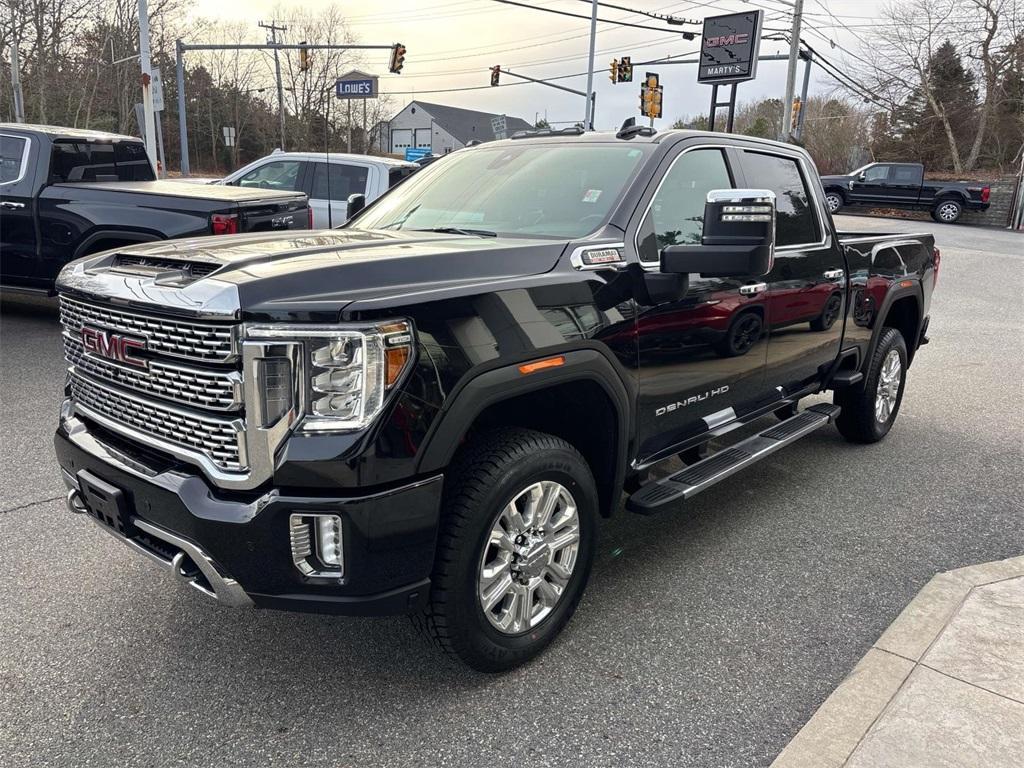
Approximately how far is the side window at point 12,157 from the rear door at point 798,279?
7.16 m

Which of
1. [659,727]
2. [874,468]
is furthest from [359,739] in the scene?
[874,468]

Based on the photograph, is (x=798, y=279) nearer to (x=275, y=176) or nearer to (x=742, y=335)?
(x=742, y=335)

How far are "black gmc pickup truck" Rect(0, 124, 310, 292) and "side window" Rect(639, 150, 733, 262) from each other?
4876mm

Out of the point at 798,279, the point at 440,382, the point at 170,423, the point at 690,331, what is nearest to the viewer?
the point at 440,382

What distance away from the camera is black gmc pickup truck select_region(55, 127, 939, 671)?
2.29 metres

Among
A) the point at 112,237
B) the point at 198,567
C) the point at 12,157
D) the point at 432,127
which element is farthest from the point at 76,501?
the point at 432,127

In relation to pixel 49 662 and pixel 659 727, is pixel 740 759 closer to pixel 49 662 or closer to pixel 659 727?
pixel 659 727

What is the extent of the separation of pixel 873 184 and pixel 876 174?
0.36 meters

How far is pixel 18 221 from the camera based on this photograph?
779 centimetres

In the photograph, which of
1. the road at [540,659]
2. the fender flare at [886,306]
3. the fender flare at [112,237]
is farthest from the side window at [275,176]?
the fender flare at [886,306]

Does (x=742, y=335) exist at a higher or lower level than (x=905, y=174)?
lower

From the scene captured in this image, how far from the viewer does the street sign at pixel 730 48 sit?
23.6 m

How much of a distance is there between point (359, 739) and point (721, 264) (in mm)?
2074

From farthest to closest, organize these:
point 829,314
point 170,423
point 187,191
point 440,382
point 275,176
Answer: point 275,176, point 187,191, point 829,314, point 170,423, point 440,382
